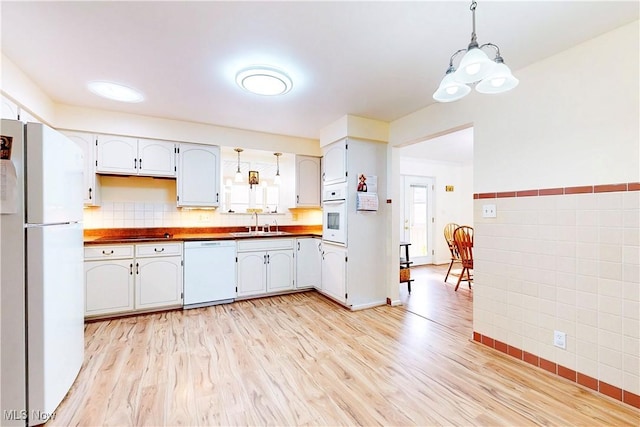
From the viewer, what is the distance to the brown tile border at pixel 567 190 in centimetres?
170

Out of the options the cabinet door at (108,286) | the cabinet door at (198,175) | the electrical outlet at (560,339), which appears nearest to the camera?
the electrical outlet at (560,339)

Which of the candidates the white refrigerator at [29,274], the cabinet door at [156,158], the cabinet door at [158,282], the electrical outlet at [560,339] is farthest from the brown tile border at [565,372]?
the cabinet door at [156,158]

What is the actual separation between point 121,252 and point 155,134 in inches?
55.9

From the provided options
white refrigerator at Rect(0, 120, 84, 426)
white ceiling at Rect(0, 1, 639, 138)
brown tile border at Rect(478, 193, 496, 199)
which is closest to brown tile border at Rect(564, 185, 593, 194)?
brown tile border at Rect(478, 193, 496, 199)

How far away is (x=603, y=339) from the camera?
178cm

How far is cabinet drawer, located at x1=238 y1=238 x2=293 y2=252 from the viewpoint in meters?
3.69

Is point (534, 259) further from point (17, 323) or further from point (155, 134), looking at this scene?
point (155, 134)

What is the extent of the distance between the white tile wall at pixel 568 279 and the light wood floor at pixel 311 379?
0.24m

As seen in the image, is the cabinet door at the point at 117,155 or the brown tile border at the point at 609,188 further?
the cabinet door at the point at 117,155

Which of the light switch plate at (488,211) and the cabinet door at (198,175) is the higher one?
the cabinet door at (198,175)

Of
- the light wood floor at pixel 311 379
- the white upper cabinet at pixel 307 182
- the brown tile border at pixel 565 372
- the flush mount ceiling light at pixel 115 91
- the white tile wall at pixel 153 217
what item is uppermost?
the flush mount ceiling light at pixel 115 91

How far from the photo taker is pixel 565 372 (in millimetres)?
1943

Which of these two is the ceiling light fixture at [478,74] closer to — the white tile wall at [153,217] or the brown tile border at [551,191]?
the brown tile border at [551,191]

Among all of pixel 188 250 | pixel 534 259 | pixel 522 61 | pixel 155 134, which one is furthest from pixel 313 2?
pixel 188 250
